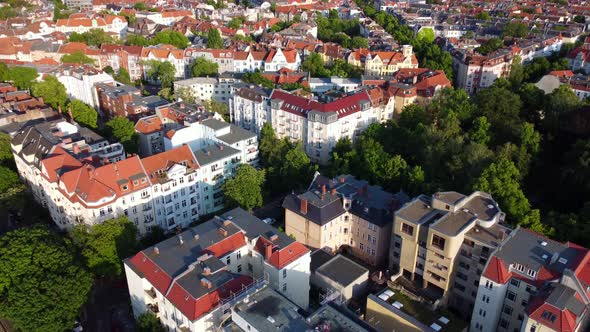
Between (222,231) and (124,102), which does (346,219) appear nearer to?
(222,231)

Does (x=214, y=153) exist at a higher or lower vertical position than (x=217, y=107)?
higher

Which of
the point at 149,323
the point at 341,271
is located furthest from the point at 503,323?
the point at 149,323

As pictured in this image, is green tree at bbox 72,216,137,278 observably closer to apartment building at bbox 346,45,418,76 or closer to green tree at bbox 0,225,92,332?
green tree at bbox 0,225,92,332

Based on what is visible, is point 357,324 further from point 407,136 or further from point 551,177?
point 551,177

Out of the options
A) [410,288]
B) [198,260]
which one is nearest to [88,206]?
[198,260]

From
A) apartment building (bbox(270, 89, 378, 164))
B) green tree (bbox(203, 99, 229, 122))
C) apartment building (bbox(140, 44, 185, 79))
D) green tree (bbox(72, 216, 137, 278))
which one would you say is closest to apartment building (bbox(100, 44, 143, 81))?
apartment building (bbox(140, 44, 185, 79))

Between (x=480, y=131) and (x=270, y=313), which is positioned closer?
(x=270, y=313)

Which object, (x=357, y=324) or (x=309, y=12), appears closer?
(x=357, y=324)
